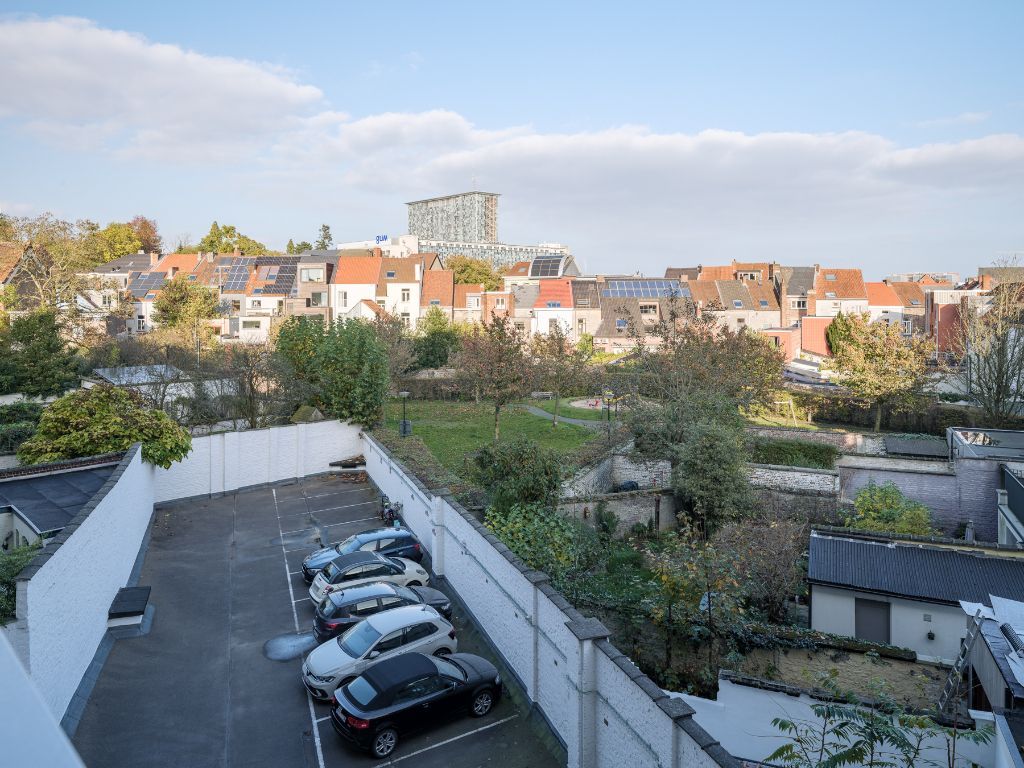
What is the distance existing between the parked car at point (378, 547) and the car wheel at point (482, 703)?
630 cm

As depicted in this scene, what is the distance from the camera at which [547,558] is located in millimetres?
15320

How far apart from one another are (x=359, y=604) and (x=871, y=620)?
39.1 feet

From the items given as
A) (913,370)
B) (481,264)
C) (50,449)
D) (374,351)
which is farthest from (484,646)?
(481,264)

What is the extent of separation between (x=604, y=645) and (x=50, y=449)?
17531 millimetres

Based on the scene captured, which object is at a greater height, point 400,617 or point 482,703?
point 400,617

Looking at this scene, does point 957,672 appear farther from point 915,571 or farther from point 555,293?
point 555,293

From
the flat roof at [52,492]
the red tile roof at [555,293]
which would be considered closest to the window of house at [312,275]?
the red tile roof at [555,293]

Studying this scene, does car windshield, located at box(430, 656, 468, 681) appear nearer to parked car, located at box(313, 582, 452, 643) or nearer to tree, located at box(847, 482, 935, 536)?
parked car, located at box(313, 582, 452, 643)

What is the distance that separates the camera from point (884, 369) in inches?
1513

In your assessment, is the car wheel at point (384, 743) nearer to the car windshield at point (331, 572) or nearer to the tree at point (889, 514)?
the car windshield at point (331, 572)

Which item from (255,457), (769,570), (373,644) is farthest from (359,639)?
Result: (255,457)

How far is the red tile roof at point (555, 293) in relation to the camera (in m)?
70.1

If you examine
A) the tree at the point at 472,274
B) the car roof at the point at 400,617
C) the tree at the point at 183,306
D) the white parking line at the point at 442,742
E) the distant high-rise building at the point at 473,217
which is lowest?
the white parking line at the point at 442,742

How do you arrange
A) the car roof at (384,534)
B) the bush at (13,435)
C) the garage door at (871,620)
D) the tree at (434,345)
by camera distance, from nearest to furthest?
the garage door at (871,620) → the car roof at (384,534) → the bush at (13,435) → the tree at (434,345)
